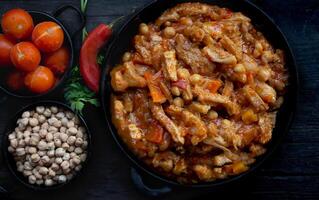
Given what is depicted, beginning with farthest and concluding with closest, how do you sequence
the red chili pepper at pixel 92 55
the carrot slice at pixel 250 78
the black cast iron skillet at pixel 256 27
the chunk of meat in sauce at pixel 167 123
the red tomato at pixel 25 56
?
the red chili pepper at pixel 92 55
the red tomato at pixel 25 56
the black cast iron skillet at pixel 256 27
the carrot slice at pixel 250 78
the chunk of meat in sauce at pixel 167 123

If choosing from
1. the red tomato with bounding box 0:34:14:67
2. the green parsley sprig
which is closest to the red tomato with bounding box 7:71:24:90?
the red tomato with bounding box 0:34:14:67

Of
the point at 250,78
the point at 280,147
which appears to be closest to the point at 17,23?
the point at 250,78

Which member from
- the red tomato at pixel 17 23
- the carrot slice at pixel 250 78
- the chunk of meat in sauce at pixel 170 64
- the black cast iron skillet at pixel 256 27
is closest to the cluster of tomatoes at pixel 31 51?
the red tomato at pixel 17 23

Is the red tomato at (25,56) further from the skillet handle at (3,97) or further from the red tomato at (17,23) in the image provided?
the skillet handle at (3,97)

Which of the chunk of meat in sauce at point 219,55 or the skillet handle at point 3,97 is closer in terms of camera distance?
the chunk of meat in sauce at point 219,55

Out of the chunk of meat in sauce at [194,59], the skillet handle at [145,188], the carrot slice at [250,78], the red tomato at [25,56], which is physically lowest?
the skillet handle at [145,188]

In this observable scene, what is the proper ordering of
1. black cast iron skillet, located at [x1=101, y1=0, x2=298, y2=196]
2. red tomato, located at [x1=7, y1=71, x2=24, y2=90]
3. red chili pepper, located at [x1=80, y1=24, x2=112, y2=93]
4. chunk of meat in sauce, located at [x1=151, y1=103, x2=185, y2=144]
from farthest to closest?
1. red tomato, located at [x1=7, y1=71, x2=24, y2=90]
2. red chili pepper, located at [x1=80, y1=24, x2=112, y2=93]
3. black cast iron skillet, located at [x1=101, y1=0, x2=298, y2=196]
4. chunk of meat in sauce, located at [x1=151, y1=103, x2=185, y2=144]

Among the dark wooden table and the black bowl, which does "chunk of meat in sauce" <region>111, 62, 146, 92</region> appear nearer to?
the black bowl

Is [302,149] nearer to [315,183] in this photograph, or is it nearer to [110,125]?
[315,183]
